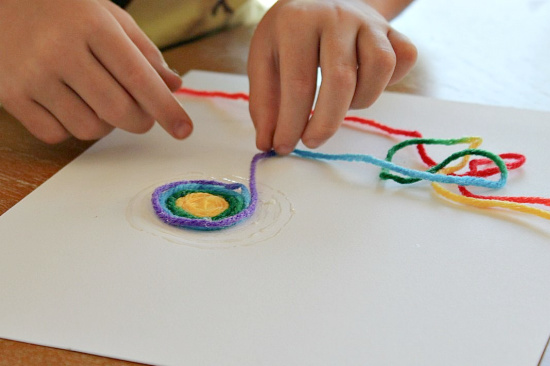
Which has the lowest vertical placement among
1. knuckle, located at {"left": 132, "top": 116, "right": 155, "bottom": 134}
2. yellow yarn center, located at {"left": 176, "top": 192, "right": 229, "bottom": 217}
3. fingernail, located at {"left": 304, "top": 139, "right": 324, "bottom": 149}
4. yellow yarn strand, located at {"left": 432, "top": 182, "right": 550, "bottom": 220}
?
yellow yarn center, located at {"left": 176, "top": 192, "right": 229, "bottom": 217}

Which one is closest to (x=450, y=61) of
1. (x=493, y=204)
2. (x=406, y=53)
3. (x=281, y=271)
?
(x=406, y=53)

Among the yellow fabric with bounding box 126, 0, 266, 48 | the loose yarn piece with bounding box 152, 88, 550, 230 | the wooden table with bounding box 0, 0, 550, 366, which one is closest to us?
the loose yarn piece with bounding box 152, 88, 550, 230

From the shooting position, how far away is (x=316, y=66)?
1.76ft

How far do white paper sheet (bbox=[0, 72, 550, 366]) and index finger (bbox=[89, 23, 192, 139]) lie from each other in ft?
0.13

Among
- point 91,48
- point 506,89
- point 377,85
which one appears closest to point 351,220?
point 377,85

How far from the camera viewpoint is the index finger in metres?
0.52

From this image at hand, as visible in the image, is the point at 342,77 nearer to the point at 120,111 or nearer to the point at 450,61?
the point at 120,111

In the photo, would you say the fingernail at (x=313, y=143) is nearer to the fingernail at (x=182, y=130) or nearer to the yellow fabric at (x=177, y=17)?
the fingernail at (x=182, y=130)

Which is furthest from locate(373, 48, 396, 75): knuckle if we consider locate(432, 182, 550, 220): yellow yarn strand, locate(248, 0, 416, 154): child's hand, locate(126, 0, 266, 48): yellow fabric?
locate(126, 0, 266, 48): yellow fabric

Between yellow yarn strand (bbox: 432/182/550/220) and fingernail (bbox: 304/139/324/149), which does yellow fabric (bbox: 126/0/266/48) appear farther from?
yellow yarn strand (bbox: 432/182/550/220)

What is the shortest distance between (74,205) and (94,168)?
0.07 meters

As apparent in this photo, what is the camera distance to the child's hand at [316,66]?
0.52 m

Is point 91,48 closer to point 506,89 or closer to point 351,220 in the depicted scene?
point 351,220

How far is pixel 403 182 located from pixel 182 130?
190mm
